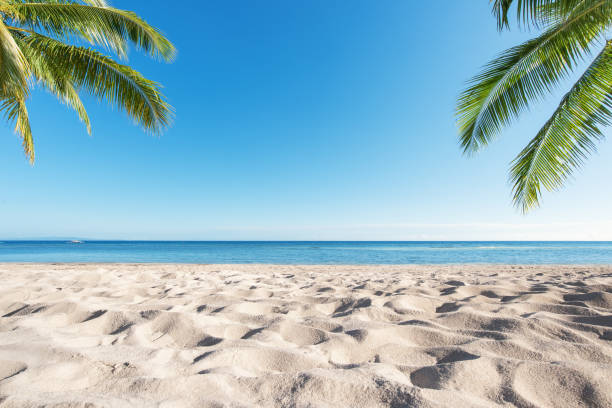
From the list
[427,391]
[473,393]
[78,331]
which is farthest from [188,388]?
[78,331]

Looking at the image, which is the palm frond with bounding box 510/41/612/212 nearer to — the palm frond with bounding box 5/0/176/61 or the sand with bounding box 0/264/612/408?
the sand with bounding box 0/264/612/408

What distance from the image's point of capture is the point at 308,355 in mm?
1363

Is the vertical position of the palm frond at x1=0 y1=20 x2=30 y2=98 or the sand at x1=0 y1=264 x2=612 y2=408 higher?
the palm frond at x1=0 y1=20 x2=30 y2=98

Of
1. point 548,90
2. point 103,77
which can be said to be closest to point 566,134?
point 548,90

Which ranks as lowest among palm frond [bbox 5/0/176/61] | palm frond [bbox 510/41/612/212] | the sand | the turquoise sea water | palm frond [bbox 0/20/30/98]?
the turquoise sea water

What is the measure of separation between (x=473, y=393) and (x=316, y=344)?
0.81m

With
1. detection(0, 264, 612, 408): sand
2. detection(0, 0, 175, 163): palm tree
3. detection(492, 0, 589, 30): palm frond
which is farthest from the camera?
detection(0, 0, 175, 163): palm tree

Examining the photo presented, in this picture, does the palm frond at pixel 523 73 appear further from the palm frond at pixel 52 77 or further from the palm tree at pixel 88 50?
the palm frond at pixel 52 77

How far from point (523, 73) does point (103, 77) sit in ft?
20.6

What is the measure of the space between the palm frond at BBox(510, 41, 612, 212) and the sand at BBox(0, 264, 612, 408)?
6.06 ft

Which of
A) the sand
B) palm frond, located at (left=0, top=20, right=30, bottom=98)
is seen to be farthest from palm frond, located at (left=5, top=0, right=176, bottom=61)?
the sand

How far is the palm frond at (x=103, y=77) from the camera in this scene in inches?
171

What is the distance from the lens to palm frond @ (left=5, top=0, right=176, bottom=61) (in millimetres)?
4223

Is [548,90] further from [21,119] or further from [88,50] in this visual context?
[21,119]
